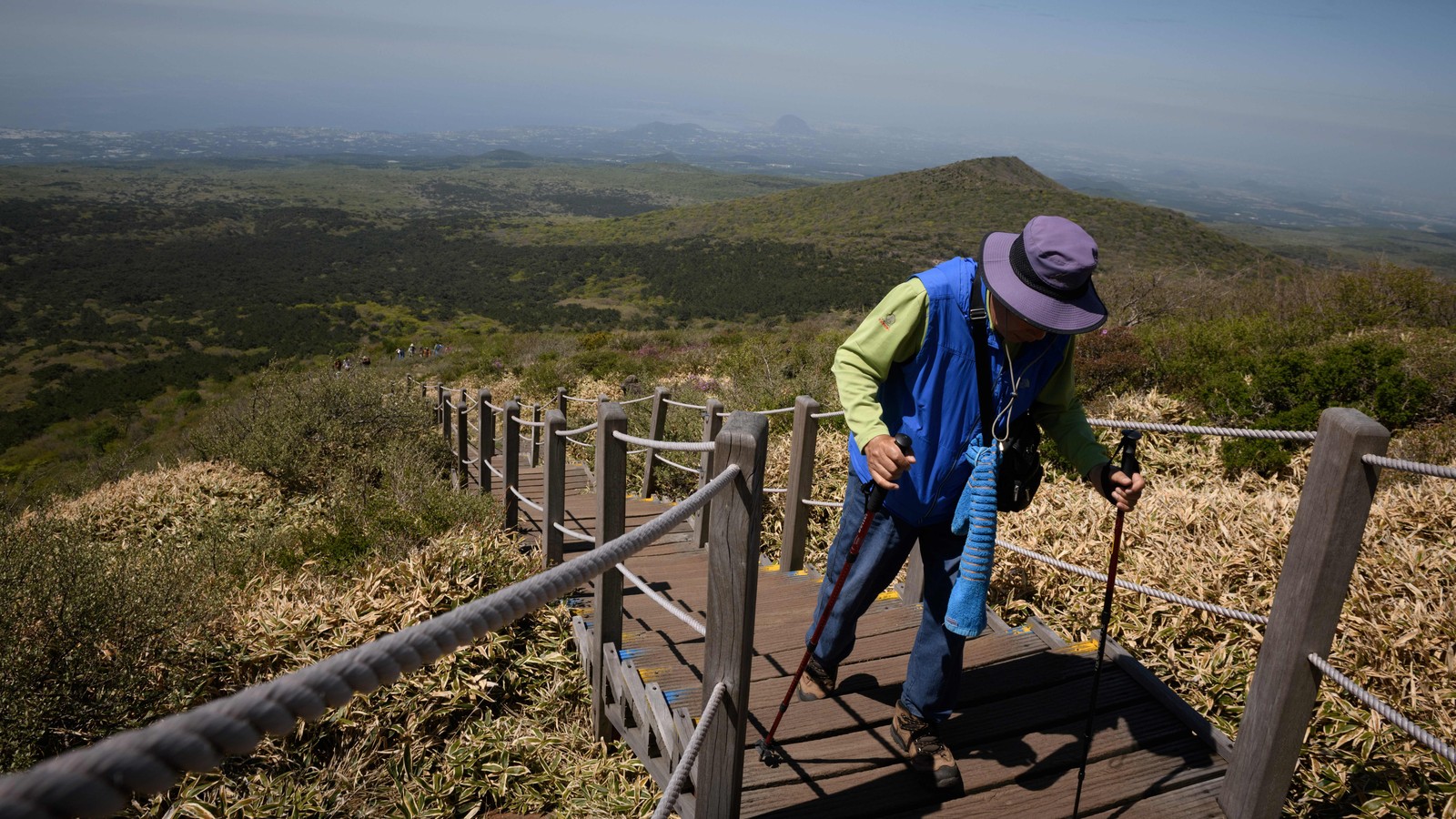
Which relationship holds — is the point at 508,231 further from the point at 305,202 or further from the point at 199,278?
the point at 305,202

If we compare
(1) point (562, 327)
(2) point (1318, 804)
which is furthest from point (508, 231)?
(2) point (1318, 804)

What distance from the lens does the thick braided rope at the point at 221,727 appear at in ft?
2.02

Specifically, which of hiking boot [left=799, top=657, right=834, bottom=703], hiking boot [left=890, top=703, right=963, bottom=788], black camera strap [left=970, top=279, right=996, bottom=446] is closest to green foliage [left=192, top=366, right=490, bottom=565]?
hiking boot [left=799, top=657, right=834, bottom=703]

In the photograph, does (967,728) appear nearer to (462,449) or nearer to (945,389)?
(945,389)

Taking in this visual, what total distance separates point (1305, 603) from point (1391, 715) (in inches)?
12.9

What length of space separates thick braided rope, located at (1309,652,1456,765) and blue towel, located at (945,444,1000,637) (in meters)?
0.92

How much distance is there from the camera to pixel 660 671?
3270 mm

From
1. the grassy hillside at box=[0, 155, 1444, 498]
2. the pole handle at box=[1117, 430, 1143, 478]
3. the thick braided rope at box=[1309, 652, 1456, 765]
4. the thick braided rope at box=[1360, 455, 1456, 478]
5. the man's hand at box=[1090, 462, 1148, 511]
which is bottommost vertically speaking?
the grassy hillside at box=[0, 155, 1444, 498]

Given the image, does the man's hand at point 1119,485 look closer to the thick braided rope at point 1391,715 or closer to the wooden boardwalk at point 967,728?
the thick braided rope at point 1391,715

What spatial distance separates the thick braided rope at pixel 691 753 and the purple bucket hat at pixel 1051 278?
1358 mm

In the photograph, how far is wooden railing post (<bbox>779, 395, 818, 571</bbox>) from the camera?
168 inches

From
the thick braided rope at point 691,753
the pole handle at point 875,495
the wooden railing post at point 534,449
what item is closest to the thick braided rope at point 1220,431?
the pole handle at point 875,495

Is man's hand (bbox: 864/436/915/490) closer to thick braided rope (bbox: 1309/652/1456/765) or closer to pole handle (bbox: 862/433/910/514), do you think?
pole handle (bbox: 862/433/910/514)

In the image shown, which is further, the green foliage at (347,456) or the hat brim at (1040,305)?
the green foliage at (347,456)
